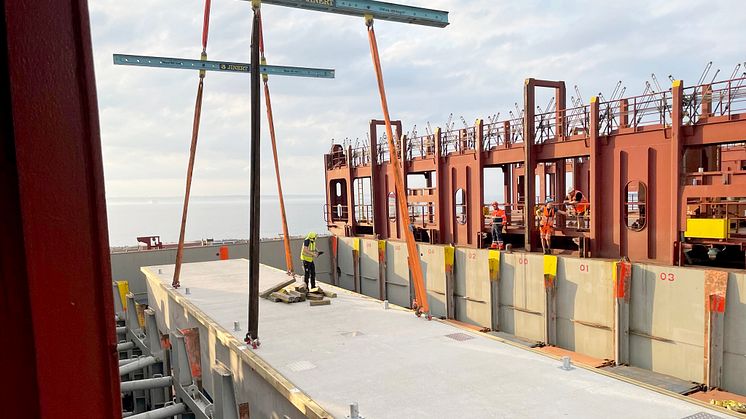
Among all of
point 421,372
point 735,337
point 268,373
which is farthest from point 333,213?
point 421,372

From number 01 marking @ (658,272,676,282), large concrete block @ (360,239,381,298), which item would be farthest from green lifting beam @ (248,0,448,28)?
large concrete block @ (360,239,381,298)

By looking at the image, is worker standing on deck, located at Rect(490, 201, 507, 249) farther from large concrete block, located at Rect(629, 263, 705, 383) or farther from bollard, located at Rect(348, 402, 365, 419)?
bollard, located at Rect(348, 402, 365, 419)

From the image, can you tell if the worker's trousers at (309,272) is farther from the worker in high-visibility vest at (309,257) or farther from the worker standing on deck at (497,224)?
the worker standing on deck at (497,224)

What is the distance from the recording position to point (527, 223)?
1838 centimetres

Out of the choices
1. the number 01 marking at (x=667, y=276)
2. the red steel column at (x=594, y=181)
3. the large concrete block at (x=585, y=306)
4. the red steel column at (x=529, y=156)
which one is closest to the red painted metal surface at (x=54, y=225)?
the number 01 marking at (x=667, y=276)

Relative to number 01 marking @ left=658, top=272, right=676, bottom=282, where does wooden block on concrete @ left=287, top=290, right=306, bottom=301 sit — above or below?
below

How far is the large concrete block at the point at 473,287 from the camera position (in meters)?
18.8

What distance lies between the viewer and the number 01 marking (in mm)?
13195

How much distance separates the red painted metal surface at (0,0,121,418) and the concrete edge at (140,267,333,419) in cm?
510

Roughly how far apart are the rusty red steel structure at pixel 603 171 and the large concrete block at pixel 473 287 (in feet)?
4.54

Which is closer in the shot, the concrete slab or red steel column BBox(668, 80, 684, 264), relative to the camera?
the concrete slab

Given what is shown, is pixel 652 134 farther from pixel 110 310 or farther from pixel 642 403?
pixel 110 310

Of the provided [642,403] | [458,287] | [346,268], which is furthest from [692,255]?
[346,268]

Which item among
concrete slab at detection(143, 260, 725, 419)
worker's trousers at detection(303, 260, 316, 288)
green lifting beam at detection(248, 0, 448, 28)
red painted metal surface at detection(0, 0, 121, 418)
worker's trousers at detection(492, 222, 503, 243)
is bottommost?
concrete slab at detection(143, 260, 725, 419)
